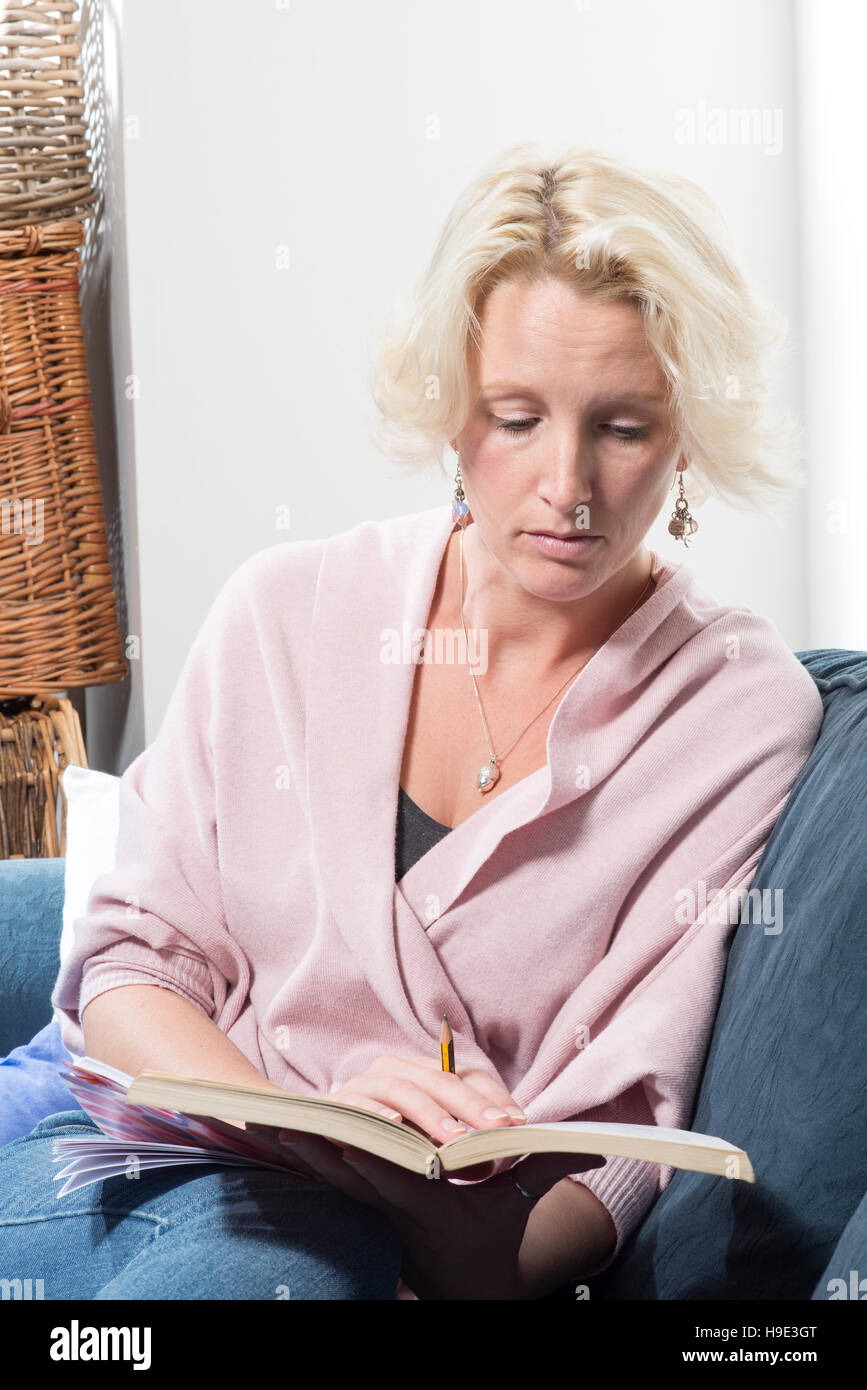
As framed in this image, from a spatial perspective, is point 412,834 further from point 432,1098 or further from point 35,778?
point 35,778

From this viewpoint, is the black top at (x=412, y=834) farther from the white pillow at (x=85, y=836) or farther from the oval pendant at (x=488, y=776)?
the white pillow at (x=85, y=836)

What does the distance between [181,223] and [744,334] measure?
48.5 inches

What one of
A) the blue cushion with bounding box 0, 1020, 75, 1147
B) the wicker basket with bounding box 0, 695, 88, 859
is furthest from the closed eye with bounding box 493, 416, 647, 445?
the wicker basket with bounding box 0, 695, 88, 859

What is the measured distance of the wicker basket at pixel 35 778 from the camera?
6.98 feet

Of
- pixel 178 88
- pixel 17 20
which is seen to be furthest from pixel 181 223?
pixel 17 20

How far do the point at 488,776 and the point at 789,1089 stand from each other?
14.5 inches

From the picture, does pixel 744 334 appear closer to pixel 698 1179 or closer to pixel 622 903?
Result: pixel 622 903

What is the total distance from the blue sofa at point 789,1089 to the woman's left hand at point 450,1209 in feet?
0.39

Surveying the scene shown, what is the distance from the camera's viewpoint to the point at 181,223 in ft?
6.84

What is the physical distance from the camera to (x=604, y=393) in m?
1.05

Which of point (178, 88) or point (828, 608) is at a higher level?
point (178, 88)

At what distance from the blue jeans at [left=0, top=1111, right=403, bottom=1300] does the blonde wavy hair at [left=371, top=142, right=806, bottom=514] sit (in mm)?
603

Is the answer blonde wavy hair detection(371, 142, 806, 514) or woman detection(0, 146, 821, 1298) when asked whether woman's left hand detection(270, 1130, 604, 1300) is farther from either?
blonde wavy hair detection(371, 142, 806, 514)
